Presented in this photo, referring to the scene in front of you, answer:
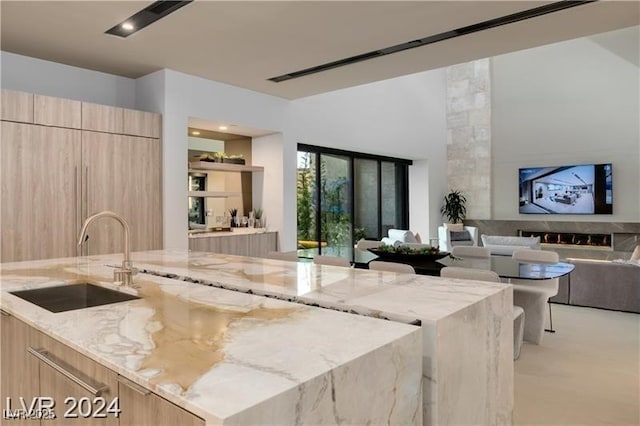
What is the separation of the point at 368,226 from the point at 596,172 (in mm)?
4556

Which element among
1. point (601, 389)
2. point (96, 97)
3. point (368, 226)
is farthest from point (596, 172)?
point (96, 97)

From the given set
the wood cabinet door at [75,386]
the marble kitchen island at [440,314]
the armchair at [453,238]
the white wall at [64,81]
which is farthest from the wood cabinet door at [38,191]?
the armchair at [453,238]

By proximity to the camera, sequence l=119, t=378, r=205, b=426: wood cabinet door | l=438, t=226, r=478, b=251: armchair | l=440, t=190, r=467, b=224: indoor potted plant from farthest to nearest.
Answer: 1. l=440, t=190, r=467, b=224: indoor potted plant
2. l=438, t=226, r=478, b=251: armchair
3. l=119, t=378, r=205, b=426: wood cabinet door

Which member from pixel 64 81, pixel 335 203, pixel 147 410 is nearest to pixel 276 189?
pixel 335 203

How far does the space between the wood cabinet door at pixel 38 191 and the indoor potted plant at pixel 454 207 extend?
25.3 ft

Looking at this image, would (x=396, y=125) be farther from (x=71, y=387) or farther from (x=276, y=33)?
(x=71, y=387)

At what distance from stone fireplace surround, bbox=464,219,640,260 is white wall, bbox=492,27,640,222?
5.8 inches

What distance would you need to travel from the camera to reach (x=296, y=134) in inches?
244

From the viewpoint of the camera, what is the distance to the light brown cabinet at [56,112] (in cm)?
378

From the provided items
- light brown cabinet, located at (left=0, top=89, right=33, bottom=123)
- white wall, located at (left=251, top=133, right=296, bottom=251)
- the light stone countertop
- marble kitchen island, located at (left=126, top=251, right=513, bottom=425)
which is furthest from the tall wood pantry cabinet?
marble kitchen island, located at (left=126, top=251, right=513, bottom=425)

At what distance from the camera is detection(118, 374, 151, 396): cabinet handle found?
993mm

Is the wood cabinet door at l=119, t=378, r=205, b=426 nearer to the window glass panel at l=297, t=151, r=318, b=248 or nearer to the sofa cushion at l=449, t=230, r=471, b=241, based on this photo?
the window glass panel at l=297, t=151, r=318, b=248

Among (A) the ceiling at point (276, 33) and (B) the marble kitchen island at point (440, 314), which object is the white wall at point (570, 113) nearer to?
(A) the ceiling at point (276, 33)

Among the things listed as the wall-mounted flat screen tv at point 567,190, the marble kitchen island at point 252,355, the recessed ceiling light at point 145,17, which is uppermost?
the recessed ceiling light at point 145,17
